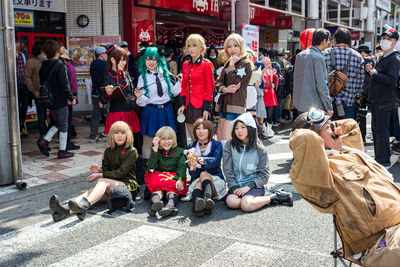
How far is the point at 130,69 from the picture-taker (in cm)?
1105

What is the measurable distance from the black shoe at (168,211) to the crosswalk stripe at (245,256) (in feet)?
3.64

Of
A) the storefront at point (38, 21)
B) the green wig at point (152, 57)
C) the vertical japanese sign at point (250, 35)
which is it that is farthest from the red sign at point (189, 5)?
the green wig at point (152, 57)

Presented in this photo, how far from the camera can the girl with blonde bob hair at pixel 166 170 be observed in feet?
18.3

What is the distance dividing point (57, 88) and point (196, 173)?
3.56 metres

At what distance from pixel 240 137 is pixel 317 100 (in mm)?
1589

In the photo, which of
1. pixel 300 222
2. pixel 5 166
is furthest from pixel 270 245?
pixel 5 166

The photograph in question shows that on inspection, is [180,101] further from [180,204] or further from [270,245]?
[270,245]

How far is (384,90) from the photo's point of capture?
6945mm

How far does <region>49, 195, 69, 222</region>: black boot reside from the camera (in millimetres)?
5027

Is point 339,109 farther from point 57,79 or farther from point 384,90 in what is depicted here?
point 57,79

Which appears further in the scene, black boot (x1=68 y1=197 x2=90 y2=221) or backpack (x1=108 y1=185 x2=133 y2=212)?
backpack (x1=108 y1=185 x2=133 y2=212)

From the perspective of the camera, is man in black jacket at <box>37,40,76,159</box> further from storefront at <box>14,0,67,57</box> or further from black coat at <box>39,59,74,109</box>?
storefront at <box>14,0,67,57</box>

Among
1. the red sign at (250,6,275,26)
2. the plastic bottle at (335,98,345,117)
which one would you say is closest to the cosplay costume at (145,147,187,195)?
the plastic bottle at (335,98,345,117)

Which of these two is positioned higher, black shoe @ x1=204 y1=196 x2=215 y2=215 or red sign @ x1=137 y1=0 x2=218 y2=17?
red sign @ x1=137 y1=0 x2=218 y2=17
